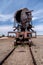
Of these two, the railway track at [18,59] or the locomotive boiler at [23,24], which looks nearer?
the railway track at [18,59]

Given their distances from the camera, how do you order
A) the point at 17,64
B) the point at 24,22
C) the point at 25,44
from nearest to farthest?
the point at 17,64, the point at 25,44, the point at 24,22

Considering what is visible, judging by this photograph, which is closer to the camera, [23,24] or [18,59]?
[18,59]

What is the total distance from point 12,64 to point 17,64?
24 cm

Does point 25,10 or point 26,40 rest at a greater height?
point 25,10

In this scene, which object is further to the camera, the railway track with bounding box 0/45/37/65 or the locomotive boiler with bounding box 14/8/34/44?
the locomotive boiler with bounding box 14/8/34/44

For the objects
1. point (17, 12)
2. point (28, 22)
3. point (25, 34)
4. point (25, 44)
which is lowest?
point (25, 44)

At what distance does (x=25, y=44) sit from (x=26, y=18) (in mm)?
3473

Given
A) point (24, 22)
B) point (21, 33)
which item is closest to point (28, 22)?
point (24, 22)

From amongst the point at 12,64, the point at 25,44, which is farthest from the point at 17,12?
the point at 12,64

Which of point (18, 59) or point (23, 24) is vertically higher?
point (23, 24)

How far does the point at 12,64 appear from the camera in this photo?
741cm

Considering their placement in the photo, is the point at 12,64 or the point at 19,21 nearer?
the point at 12,64

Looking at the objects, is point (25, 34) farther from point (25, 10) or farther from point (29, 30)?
point (25, 10)

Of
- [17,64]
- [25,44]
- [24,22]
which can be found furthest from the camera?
[24,22]
